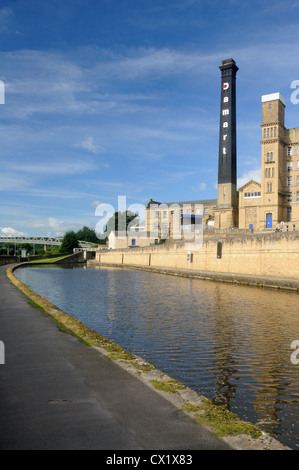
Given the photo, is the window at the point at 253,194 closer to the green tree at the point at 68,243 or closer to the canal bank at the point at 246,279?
the canal bank at the point at 246,279

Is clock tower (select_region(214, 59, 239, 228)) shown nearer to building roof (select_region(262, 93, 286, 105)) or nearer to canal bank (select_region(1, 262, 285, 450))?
building roof (select_region(262, 93, 286, 105))

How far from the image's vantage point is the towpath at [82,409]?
172 inches

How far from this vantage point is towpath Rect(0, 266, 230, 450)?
14.3 ft

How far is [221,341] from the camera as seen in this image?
13117 millimetres

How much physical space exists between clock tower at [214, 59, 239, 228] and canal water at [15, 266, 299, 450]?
43068 millimetres

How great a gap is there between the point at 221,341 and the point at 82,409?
8.64 meters

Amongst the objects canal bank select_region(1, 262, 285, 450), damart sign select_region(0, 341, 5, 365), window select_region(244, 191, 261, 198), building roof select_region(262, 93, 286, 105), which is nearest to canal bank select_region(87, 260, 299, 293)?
window select_region(244, 191, 261, 198)

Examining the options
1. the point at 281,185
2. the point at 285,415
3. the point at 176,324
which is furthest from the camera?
the point at 281,185

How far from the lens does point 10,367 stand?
7.32m

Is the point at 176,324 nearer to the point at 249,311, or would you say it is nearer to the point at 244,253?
the point at 249,311

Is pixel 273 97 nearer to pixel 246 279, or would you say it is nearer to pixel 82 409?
pixel 246 279

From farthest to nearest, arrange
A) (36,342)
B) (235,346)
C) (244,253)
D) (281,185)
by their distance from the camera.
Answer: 1. (281,185)
2. (244,253)
3. (235,346)
4. (36,342)

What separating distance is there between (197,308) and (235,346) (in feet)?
26.7
